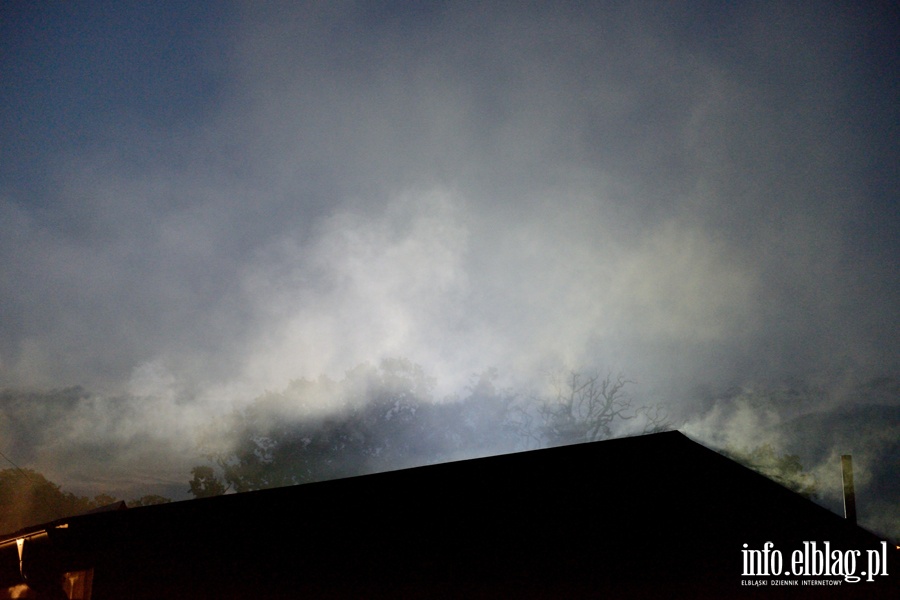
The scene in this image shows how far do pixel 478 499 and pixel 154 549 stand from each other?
625 centimetres

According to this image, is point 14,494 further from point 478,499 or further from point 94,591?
point 478,499

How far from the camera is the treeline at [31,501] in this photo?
5862 centimetres

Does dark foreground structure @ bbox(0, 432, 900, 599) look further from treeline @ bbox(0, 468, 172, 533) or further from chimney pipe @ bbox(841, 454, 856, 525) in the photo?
treeline @ bbox(0, 468, 172, 533)

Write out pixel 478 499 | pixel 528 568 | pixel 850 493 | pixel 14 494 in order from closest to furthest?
1. pixel 528 568
2. pixel 478 499
3. pixel 850 493
4. pixel 14 494

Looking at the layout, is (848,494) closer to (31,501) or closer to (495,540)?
(495,540)

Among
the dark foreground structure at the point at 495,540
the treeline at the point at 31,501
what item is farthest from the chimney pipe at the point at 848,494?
the treeline at the point at 31,501

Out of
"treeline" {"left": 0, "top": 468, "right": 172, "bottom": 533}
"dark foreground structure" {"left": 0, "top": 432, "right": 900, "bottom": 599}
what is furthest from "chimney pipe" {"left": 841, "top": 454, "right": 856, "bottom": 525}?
"treeline" {"left": 0, "top": 468, "right": 172, "bottom": 533}

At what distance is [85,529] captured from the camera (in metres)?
9.74

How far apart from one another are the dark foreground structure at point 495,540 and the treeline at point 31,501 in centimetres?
5806

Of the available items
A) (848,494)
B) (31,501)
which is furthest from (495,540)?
(31,501)

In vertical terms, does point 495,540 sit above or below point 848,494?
below

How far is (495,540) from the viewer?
8141 mm

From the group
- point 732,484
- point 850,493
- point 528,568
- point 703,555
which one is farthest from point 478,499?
point 850,493

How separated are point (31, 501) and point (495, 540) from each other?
7392 centimetres
